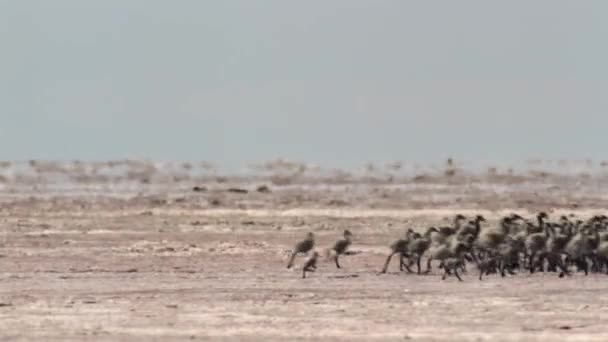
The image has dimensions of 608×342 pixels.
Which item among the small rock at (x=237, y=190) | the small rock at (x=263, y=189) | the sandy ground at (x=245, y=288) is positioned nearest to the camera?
the sandy ground at (x=245, y=288)

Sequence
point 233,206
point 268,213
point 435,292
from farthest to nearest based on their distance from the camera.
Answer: point 233,206
point 268,213
point 435,292

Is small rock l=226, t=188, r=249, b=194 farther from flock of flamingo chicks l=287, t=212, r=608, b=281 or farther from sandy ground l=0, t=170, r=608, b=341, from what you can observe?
flock of flamingo chicks l=287, t=212, r=608, b=281

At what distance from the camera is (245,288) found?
21094mm

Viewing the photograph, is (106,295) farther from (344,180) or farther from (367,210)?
(344,180)

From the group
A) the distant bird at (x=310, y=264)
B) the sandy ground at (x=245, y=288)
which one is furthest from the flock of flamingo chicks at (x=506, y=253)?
the sandy ground at (x=245, y=288)

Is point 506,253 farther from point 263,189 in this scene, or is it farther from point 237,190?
point 263,189

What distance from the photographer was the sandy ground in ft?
57.0

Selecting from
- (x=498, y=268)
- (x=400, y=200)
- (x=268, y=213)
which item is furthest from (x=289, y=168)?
(x=498, y=268)

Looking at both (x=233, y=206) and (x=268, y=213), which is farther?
(x=233, y=206)

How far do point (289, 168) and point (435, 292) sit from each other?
41000mm

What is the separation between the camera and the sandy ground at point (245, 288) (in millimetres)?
17375

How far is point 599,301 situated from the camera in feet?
64.2

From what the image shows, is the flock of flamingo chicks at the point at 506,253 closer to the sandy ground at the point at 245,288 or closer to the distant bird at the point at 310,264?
the distant bird at the point at 310,264

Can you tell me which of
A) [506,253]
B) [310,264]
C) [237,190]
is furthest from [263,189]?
[506,253]
